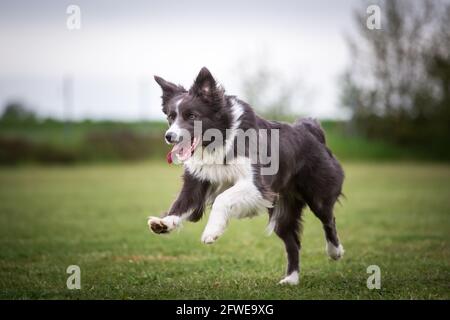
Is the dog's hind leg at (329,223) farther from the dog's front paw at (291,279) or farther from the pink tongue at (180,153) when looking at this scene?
the pink tongue at (180,153)

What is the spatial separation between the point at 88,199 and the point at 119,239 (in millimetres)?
7305

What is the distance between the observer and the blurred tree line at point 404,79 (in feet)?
115

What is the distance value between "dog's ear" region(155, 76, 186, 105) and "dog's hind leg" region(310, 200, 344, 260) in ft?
7.04

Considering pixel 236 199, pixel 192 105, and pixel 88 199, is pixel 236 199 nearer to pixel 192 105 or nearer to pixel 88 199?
pixel 192 105

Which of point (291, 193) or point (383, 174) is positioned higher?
point (291, 193)

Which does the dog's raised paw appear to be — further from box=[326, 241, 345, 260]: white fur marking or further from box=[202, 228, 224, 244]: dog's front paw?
box=[326, 241, 345, 260]: white fur marking

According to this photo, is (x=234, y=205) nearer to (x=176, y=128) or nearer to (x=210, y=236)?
(x=210, y=236)

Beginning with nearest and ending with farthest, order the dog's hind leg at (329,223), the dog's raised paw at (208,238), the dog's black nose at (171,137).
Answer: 1. the dog's raised paw at (208,238)
2. the dog's black nose at (171,137)
3. the dog's hind leg at (329,223)

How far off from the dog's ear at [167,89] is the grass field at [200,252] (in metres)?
2.13

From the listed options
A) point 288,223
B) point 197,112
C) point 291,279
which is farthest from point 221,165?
point 291,279

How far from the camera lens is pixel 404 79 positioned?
1422 inches

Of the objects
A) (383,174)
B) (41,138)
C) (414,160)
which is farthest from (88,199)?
A: (414,160)

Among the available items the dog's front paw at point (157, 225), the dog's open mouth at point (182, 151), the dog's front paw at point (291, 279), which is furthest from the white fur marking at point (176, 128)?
the dog's front paw at point (291, 279)
